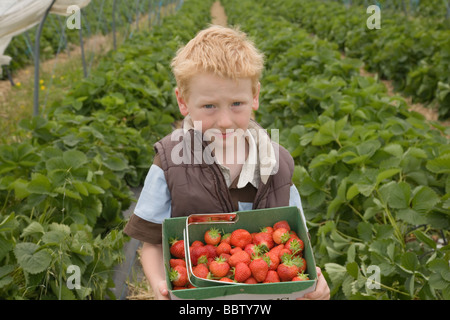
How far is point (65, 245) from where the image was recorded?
80.2 inches

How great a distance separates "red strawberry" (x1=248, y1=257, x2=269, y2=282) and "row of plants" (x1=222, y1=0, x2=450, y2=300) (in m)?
1.03

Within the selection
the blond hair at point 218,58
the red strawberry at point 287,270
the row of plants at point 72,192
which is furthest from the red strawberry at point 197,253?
the row of plants at point 72,192

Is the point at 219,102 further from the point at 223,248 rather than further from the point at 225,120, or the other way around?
the point at 223,248

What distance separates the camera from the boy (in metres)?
1.32

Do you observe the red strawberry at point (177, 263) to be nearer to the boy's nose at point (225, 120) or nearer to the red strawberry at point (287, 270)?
the red strawberry at point (287, 270)

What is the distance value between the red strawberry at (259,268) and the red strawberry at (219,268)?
0.07 meters

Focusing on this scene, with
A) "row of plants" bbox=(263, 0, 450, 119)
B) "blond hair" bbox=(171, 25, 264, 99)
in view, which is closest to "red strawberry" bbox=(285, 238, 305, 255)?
"blond hair" bbox=(171, 25, 264, 99)

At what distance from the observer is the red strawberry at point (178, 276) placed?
120 cm

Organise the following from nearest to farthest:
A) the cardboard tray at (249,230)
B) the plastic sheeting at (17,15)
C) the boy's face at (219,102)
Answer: the cardboard tray at (249,230) → the boy's face at (219,102) → the plastic sheeting at (17,15)

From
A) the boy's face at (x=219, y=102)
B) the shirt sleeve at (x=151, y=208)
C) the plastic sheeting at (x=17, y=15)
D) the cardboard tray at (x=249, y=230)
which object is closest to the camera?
the cardboard tray at (x=249, y=230)

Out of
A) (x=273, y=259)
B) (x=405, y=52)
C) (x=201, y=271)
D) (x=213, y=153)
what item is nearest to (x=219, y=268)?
(x=201, y=271)

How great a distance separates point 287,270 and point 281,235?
0.41 ft

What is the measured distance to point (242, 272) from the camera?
1191 mm
